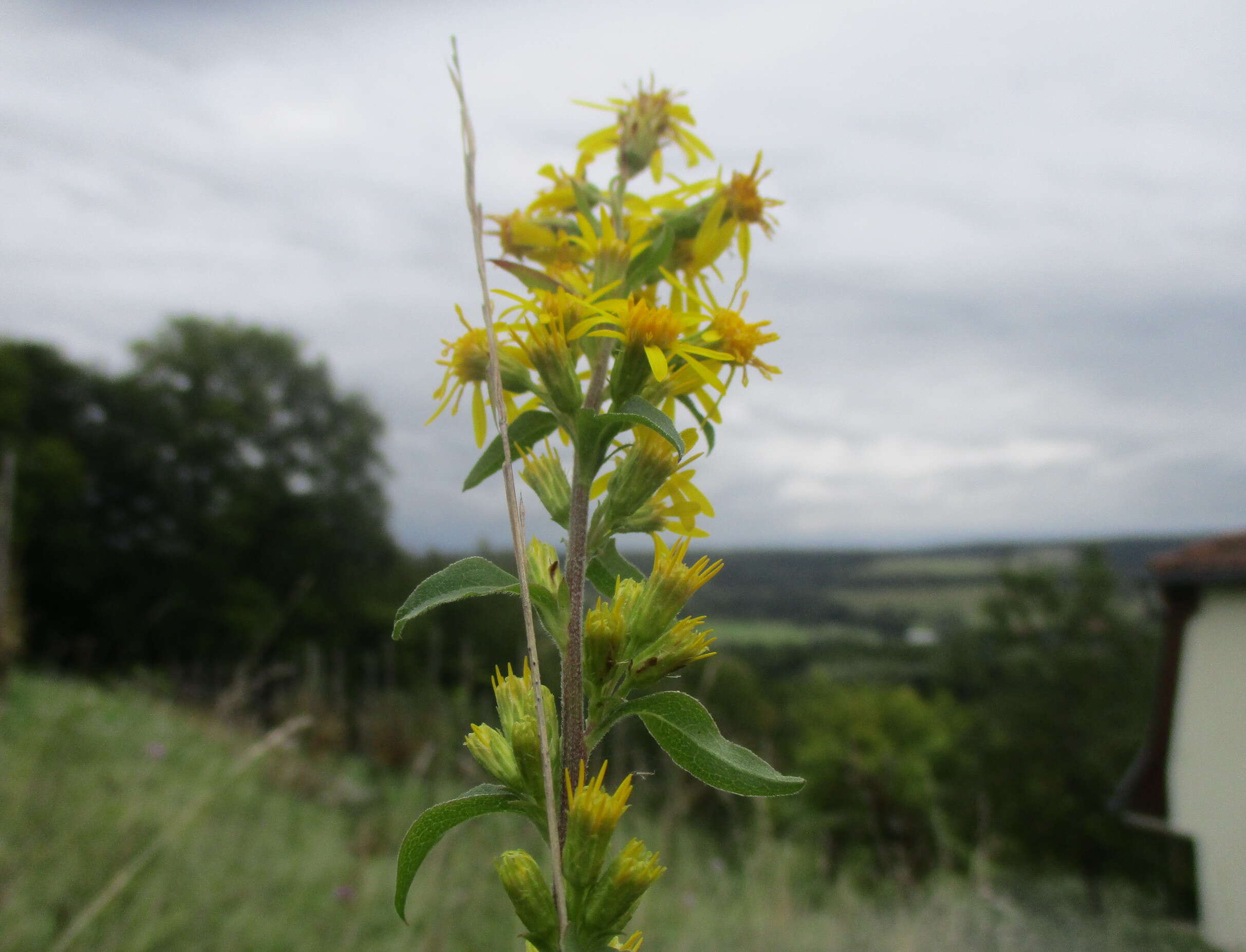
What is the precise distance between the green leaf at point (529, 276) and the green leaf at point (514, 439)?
15cm

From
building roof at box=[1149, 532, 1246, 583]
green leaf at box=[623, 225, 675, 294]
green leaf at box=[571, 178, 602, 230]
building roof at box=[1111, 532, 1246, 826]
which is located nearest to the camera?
green leaf at box=[623, 225, 675, 294]

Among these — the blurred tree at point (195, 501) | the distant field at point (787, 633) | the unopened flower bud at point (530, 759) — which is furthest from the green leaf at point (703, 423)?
the distant field at point (787, 633)

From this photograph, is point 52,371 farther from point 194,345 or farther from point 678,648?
point 678,648

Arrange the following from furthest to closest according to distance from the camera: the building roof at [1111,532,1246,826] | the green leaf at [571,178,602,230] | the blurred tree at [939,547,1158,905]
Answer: the blurred tree at [939,547,1158,905] < the building roof at [1111,532,1246,826] < the green leaf at [571,178,602,230]

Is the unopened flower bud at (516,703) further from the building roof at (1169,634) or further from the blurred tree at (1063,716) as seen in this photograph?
the blurred tree at (1063,716)

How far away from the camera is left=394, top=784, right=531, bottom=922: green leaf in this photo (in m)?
0.77

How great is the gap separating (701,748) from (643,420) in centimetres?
31

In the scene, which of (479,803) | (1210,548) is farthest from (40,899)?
(1210,548)

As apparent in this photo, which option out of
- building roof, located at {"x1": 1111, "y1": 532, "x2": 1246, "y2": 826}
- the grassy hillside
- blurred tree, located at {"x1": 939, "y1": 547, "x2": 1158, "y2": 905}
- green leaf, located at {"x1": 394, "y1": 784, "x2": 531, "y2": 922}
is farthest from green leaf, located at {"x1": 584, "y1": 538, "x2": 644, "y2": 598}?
blurred tree, located at {"x1": 939, "y1": 547, "x2": 1158, "y2": 905}

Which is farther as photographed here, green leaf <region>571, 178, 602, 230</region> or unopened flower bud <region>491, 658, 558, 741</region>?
green leaf <region>571, 178, 602, 230</region>

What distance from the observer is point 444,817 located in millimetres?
783

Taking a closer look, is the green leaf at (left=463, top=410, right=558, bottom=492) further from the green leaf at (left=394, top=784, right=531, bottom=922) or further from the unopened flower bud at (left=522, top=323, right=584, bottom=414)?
the green leaf at (left=394, top=784, right=531, bottom=922)

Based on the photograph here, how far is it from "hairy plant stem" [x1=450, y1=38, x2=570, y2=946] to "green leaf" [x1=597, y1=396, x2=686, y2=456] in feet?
0.36

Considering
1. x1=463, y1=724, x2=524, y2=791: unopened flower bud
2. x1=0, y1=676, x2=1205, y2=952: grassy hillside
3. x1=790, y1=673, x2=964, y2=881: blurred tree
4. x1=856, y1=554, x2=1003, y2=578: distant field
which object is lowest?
x1=790, y1=673, x2=964, y2=881: blurred tree
